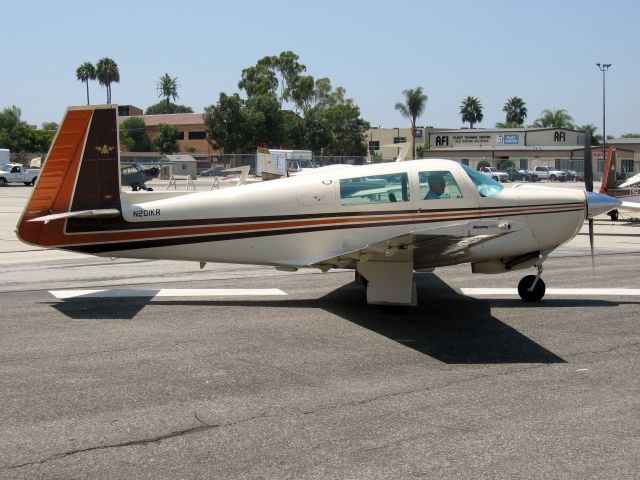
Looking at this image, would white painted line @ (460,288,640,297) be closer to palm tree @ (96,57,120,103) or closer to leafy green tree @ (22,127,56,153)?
leafy green tree @ (22,127,56,153)

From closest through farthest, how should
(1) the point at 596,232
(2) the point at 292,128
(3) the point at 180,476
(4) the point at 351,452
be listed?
(3) the point at 180,476, (4) the point at 351,452, (1) the point at 596,232, (2) the point at 292,128

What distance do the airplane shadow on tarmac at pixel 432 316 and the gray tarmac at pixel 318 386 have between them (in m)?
0.04

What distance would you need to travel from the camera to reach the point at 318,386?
7332 mm

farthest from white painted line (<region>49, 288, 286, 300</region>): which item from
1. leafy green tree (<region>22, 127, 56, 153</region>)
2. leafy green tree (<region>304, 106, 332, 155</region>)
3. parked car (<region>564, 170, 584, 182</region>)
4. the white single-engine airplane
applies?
leafy green tree (<region>22, 127, 56, 153</region>)

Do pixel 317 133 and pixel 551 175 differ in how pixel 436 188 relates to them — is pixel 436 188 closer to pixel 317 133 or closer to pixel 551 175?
pixel 551 175

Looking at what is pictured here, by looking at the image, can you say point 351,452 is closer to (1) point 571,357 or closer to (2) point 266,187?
(1) point 571,357

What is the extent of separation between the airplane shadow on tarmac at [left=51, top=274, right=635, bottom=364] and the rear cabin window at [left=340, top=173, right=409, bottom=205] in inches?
64.6

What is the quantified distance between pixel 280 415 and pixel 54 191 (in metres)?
6.24

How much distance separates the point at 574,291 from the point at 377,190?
4.31 metres

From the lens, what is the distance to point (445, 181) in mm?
10953

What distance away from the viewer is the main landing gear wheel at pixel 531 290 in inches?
464

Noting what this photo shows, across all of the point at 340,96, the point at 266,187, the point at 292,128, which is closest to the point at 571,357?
the point at 266,187

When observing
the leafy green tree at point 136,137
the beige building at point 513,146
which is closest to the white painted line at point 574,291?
the beige building at point 513,146

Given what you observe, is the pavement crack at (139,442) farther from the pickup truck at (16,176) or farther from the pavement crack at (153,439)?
the pickup truck at (16,176)
